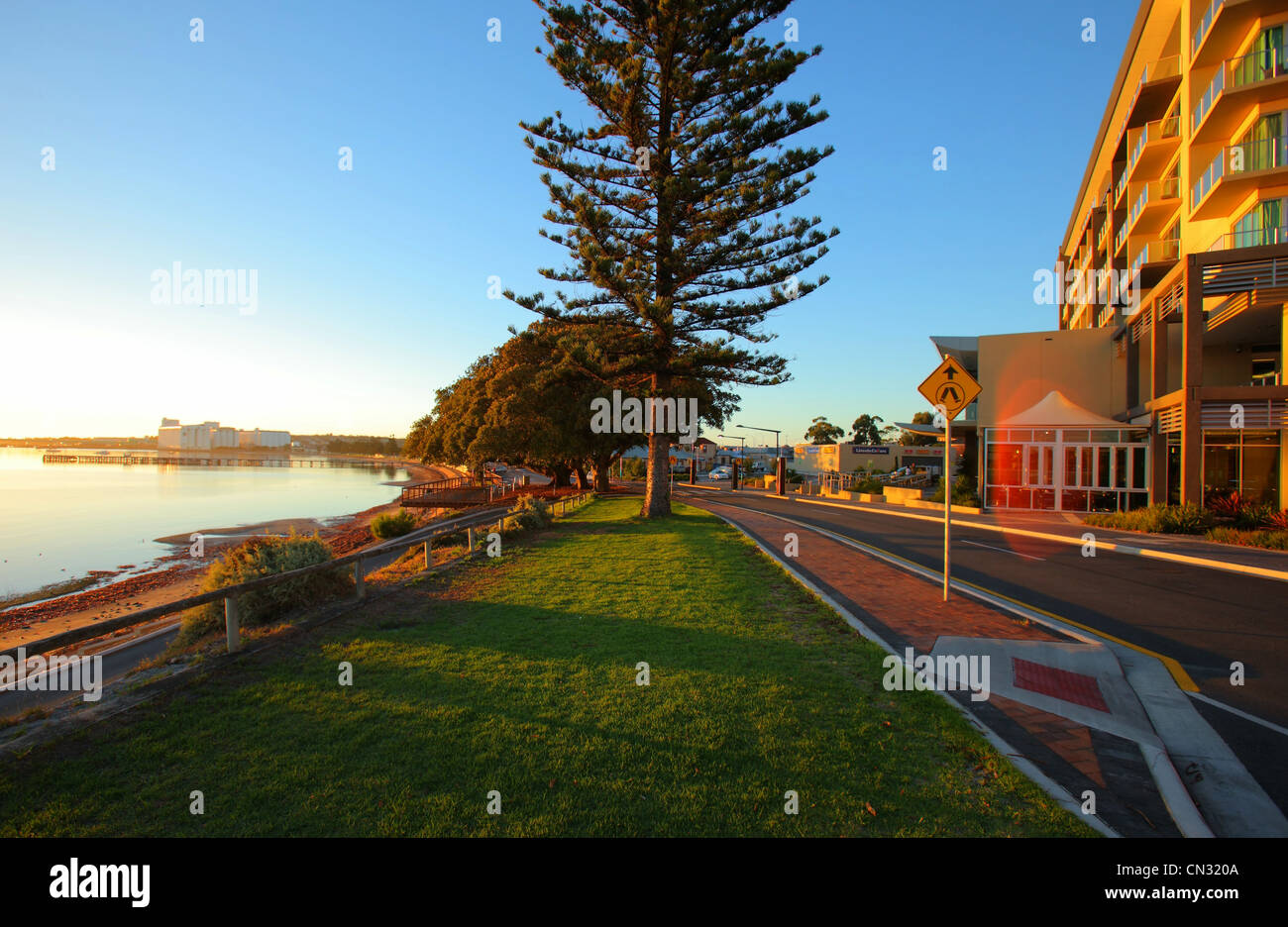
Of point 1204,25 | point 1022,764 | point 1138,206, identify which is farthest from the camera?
point 1138,206

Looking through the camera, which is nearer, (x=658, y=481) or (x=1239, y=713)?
(x=1239, y=713)

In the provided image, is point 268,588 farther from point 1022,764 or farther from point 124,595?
point 124,595

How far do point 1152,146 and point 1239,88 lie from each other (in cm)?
685

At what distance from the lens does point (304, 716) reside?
4328 millimetres

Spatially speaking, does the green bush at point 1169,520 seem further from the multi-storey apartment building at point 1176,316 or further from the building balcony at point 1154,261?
the building balcony at point 1154,261

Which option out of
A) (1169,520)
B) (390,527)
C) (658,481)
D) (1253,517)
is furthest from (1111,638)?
(390,527)

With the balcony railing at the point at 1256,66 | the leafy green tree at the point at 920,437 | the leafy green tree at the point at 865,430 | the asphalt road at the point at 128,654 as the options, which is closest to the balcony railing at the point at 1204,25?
the balcony railing at the point at 1256,66

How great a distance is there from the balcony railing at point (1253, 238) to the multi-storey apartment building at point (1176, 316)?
6 centimetres

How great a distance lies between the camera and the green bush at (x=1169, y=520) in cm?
1598

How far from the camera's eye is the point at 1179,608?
8234mm

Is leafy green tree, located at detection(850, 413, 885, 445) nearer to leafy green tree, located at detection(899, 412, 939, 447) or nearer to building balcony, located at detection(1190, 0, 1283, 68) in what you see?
leafy green tree, located at detection(899, 412, 939, 447)

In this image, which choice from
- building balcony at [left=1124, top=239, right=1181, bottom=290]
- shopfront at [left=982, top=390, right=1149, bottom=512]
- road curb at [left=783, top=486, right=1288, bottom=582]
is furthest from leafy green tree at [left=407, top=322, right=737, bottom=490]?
building balcony at [left=1124, top=239, right=1181, bottom=290]

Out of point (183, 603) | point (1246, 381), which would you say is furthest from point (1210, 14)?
point (183, 603)

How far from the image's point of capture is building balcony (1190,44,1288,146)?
18.2m
